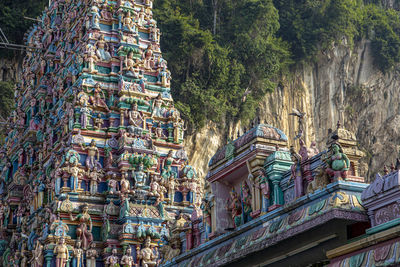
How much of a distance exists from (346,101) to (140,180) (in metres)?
26.0

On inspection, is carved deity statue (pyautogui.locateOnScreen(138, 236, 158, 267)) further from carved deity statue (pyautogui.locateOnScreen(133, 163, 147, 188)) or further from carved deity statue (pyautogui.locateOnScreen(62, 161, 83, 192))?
carved deity statue (pyautogui.locateOnScreen(62, 161, 83, 192))

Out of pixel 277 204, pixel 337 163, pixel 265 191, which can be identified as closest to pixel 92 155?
pixel 265 191

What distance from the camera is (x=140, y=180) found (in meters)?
31.2

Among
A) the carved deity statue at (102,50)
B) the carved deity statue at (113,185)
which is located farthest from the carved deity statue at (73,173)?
the carved deity statue at (102,50)

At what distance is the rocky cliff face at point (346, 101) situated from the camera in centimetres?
5166

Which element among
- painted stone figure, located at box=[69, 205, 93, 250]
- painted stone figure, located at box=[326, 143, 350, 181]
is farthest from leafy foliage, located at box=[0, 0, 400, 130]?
painted stone figure, located at box=[326, 143, 350, 181]

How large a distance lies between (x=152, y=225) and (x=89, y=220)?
2485 mm

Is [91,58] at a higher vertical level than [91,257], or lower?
higher

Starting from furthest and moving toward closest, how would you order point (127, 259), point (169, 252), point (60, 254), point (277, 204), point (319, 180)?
point (127, 259)
point (60, 254)
point (169, 252)
point (277, 204)
point (319, 180)

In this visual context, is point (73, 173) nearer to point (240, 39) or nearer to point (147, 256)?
point (147, 256)

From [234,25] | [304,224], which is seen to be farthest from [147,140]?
[234,25]

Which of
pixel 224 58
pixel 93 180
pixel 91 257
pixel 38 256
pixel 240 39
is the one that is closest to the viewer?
pixel 38 256

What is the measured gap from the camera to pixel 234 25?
50875 mm

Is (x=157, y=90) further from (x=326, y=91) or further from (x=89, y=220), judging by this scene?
(x=326, y=91)
